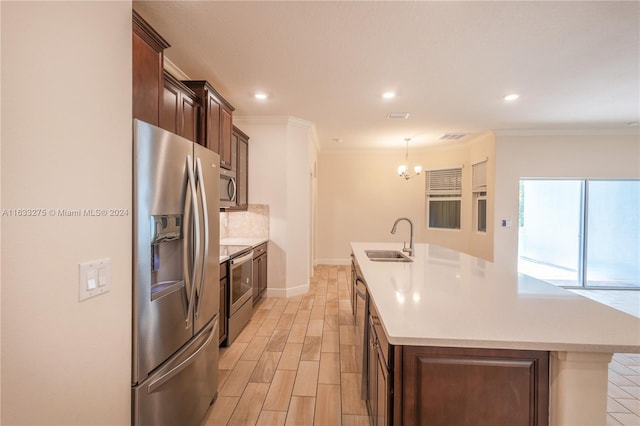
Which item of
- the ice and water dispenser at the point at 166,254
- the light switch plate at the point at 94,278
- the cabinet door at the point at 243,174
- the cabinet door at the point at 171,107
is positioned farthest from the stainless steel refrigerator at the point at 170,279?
the cabinet door at the point at 243,174

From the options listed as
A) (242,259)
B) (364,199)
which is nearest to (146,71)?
(242,259)

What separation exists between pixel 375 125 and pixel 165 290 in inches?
165

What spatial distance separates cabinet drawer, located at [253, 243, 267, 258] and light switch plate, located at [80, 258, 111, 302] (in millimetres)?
2565

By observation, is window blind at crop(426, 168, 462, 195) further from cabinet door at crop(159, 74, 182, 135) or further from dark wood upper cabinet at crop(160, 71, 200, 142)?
cabinet door at crop(159, 74, 182, 135)

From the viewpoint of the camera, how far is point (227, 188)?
338 centimetres

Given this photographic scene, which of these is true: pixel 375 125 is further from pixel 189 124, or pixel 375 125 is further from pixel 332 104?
pixel 189 124

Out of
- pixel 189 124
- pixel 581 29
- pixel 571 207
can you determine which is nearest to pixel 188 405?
pixel 189 124

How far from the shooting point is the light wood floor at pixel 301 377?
1.92 meters

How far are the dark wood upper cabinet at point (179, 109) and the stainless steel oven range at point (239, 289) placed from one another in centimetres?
122

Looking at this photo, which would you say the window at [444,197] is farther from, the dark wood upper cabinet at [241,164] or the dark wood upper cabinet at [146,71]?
the dark wood upper cabinet at [146,71]

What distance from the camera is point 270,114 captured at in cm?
425

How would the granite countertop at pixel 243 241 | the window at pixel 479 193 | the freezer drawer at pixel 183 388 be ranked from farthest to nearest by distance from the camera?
1. the window at pixel 479 193
2. the granite countertop at pixel 243 241
3. the freezer drawer at pixel 183 388

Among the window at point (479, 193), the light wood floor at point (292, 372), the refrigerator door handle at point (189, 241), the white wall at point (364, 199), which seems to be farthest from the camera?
the white wall at point (364, 199)

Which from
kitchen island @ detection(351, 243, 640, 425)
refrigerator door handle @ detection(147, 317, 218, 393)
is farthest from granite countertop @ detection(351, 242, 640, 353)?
refrigerator door handle @ detection(147, 317, 218, 393)
